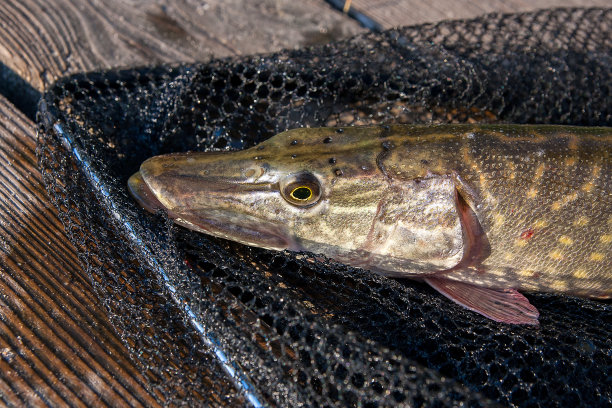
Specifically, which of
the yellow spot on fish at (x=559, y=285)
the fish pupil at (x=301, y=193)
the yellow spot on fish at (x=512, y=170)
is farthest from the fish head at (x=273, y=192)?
the yellow spot on fish at (x=559, y=285)

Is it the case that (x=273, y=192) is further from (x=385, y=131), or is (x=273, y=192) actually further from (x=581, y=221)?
(x=581, y=221)

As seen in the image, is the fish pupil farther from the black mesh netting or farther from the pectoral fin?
the pectoral fin

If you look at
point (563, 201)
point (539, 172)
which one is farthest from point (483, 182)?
point (563, 201)

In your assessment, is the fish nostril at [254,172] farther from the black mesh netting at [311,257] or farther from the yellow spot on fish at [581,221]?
the yellow spot on fish at [581,221]

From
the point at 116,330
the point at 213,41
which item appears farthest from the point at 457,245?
the point at 213,41

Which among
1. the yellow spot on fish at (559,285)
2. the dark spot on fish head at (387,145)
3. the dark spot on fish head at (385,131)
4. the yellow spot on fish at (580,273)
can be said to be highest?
the dark spot on fish head at (385,131)

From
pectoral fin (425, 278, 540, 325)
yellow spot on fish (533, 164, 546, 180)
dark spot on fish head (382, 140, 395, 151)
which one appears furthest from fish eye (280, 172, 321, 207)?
yellow spot on fish (533, 164, 546, 180)
